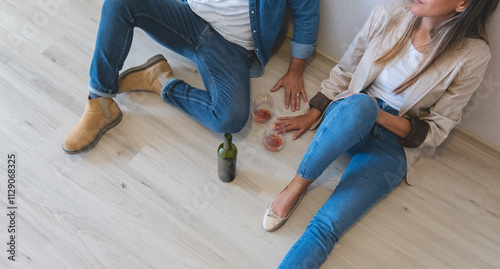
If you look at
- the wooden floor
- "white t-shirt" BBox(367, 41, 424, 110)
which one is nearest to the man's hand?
the wooden floor

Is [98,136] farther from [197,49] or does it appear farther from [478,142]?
[478,142]

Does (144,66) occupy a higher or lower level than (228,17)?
lower

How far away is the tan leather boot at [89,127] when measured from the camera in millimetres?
1536

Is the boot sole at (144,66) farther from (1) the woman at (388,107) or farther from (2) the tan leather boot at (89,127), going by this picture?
(1) the woman at (388,107)

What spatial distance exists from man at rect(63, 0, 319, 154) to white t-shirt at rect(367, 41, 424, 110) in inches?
13.8

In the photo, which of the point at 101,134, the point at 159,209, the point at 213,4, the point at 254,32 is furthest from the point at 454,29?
the point at 101,134

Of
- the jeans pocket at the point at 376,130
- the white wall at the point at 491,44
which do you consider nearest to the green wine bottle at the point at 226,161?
the jeans pocket at the point at 376,130

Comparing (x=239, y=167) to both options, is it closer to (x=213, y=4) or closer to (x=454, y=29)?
(x=213, y=4)

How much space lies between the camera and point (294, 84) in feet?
5.69

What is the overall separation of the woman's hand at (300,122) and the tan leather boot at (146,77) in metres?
0.53

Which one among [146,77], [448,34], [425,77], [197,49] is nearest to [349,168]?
[425,77]

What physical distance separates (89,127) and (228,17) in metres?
0.69

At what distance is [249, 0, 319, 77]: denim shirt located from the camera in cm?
149

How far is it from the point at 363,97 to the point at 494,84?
0.53 meters
